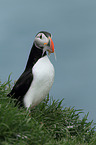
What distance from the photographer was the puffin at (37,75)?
233 inches

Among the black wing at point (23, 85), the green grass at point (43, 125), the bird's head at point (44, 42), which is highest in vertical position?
the bird's head at point (44, 42)

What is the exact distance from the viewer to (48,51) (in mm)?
6055

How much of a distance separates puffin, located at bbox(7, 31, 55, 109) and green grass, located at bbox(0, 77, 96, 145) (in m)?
0.31

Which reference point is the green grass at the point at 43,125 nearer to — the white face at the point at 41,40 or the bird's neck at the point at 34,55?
the bird's neck at the point at 34,55

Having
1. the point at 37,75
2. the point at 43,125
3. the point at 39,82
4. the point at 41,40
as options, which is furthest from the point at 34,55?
the point at 43,125

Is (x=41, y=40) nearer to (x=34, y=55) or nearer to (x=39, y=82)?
(x=34, y=55)

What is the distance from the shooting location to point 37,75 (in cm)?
589

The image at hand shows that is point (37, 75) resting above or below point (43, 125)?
above

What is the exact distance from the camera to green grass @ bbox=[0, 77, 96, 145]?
4.59 meters

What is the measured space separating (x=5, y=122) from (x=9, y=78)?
375 cm

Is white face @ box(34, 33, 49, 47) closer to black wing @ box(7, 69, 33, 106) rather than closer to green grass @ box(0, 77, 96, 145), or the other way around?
black wing @ box(7, 69, 33, 106)

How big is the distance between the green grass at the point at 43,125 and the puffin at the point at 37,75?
31 centimetres

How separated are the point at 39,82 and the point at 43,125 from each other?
3.41 ft

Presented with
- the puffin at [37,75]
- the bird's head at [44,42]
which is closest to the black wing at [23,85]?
the puffin at [37,75]
